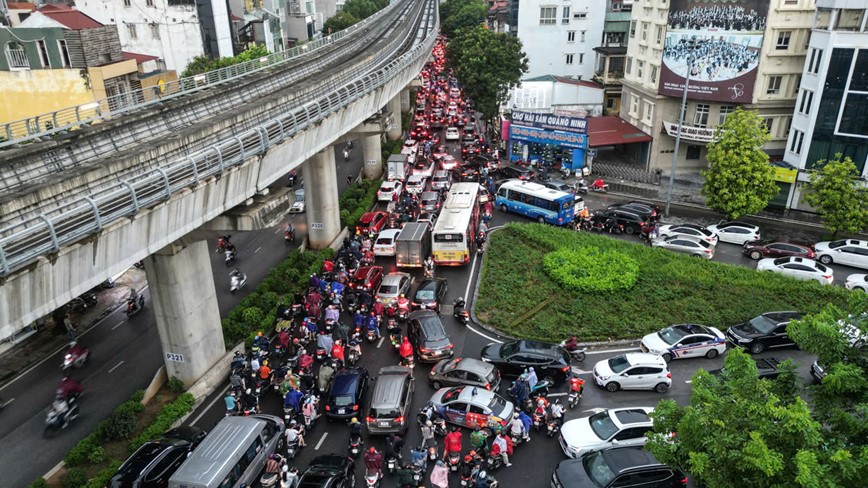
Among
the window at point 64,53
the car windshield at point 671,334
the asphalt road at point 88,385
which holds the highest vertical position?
the window at point 64,53

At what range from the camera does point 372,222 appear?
36.4 m

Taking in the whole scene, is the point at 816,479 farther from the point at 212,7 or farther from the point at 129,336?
the point at 212,7

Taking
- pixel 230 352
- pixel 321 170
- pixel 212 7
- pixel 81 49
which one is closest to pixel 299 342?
pixel 230 352

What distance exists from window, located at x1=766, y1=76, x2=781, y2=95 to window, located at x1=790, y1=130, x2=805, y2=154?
180 inches

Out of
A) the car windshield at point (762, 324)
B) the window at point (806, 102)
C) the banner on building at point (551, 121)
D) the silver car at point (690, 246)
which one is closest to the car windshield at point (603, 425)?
the car windshield at point (762, 324)

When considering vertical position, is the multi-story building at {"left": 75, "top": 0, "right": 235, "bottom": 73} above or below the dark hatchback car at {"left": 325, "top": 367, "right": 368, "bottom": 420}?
above

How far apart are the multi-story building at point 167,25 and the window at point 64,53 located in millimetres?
17656

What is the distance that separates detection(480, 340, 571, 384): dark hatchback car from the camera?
2197 cm

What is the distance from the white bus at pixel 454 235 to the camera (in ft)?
103

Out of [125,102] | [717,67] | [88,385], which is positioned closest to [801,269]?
[717,67]

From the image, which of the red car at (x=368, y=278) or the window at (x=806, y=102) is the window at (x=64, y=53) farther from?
the window at (x=806, y=102)

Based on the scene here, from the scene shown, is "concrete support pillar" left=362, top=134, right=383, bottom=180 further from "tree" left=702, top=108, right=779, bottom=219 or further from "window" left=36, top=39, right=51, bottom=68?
"tree" left=702, top=108, right=779, bottom=219

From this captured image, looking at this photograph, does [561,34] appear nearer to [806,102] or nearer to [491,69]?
[491,69]

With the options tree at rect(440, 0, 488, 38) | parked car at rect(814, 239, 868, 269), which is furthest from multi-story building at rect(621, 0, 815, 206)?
tree at rect(440, 0, 488, 38)
